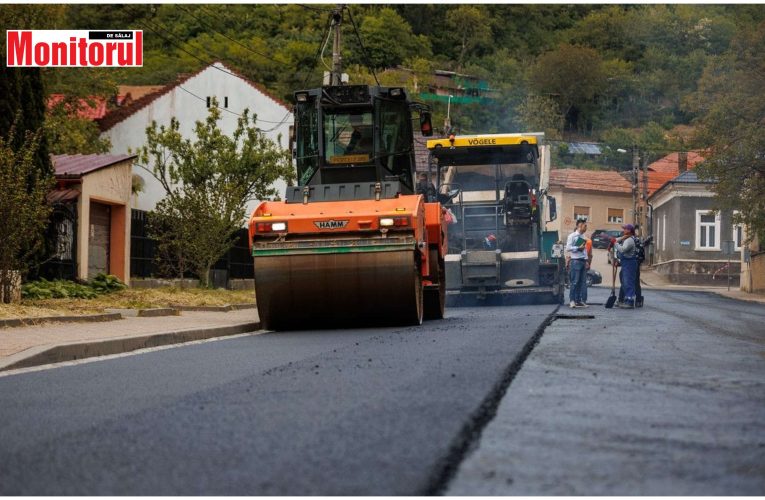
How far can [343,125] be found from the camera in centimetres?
1748

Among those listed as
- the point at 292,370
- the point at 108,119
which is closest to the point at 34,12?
the point at 108,119

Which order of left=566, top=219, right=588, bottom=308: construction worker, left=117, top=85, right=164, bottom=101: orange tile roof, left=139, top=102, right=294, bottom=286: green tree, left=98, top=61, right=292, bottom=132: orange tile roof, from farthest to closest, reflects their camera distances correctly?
left=117, top=85, right=164, bottom=101: orange tile roof
left=98, top=61, right=292, bottom=132: orange tile roof
left=139, top=102, right=294, bottom=286: green tree
left=566, top=219, right=588, bottom=308: construction worker

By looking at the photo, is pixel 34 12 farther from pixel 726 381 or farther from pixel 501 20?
pixel 501 20

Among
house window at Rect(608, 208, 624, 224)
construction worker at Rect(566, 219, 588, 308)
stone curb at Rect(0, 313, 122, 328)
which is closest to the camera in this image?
stone curb at Rect(0, 313, 122, 328)

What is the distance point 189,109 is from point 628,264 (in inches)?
1393

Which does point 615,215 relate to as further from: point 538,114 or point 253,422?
point 253,422

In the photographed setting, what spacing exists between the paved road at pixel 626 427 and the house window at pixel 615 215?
73.5 m

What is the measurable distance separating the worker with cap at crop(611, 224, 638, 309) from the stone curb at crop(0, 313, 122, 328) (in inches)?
388

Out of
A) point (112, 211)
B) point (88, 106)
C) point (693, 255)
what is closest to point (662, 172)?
point (693, 255)

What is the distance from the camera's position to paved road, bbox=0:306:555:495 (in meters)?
4.91

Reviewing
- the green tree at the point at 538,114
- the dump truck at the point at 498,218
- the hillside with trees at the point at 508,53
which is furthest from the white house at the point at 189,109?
the green tree at the point at 538,114

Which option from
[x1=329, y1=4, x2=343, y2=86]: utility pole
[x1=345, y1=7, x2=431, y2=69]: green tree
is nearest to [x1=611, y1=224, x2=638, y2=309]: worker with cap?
[x1=329, y1=4, x2=343, y2=86]: utility pole

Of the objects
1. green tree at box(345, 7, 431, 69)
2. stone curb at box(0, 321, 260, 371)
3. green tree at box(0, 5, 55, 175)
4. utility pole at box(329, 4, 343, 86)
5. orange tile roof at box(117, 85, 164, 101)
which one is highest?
green tree at box(345, 7, 431, 69)

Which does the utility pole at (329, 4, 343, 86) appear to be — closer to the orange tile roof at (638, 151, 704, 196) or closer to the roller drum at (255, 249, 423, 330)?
the roller drum at (255, 249, 423, 330)
